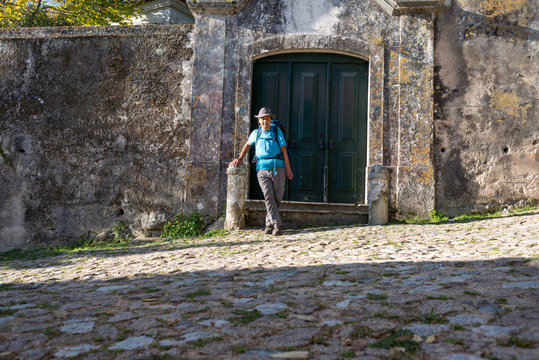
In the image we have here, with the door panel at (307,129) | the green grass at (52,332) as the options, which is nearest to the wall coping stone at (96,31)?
the door panel at (307,129)

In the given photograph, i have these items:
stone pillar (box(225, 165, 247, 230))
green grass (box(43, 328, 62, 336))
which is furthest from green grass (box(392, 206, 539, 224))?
green grass (box(43, 328, 62, 336))

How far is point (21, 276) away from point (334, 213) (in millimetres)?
4183

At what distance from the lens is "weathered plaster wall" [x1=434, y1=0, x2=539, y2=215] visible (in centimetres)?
729

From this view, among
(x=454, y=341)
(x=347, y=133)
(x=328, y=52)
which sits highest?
(x=328, y=52)

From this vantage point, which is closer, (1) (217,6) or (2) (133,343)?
(2) (133,343)

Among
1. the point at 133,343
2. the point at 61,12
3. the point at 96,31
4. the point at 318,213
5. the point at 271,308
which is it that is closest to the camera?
the point at 133,343

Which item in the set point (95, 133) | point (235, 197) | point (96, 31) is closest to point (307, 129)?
point (235, 197)

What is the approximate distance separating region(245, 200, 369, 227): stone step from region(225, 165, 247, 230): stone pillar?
33 centimetres

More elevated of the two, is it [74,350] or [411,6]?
[411,6]

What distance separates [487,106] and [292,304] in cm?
591

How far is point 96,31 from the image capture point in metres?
7.82

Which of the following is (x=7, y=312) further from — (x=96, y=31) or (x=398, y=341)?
(x=96, y=31)

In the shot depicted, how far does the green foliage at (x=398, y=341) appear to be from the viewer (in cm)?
200

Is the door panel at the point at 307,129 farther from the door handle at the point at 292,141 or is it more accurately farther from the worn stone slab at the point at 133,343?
the worn stone slab at the point at 133,343
